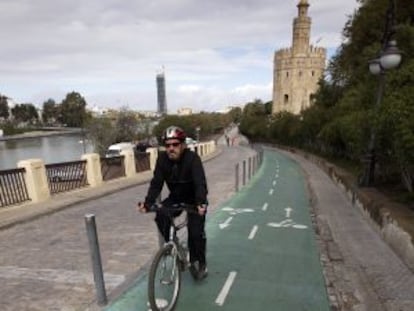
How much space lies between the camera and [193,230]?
17.5 feet

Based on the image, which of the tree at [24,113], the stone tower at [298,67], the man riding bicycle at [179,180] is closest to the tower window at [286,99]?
the stone tower at [298,67]

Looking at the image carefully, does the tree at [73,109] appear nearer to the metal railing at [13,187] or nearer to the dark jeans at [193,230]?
the metal railing at [13,187]

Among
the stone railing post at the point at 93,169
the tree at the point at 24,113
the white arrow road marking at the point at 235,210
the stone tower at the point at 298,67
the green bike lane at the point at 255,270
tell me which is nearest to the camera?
the green bike lane at the point at 255,270

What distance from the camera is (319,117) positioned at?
36031mm

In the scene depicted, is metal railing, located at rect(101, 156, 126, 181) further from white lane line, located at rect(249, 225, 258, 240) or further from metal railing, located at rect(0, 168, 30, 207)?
white lane line, located at rect(249, 225, 258, 240)

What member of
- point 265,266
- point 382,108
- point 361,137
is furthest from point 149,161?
point 265,266

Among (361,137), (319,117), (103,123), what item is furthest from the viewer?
(103,123)

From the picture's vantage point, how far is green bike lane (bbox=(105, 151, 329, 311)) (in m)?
5.30

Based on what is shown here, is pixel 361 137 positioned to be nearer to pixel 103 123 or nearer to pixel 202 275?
pixel 202 275

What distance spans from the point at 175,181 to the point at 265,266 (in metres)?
2.64

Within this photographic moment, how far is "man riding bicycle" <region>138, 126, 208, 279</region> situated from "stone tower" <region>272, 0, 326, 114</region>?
9526 cm

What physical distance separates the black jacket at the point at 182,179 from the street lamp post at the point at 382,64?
26.6 ft

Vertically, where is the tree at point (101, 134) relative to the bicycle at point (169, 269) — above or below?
below

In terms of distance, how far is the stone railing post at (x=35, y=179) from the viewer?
12.7m
